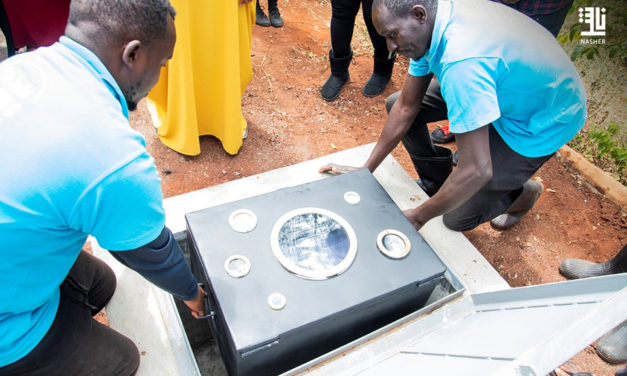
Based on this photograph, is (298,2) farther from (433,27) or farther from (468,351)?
(468,351)

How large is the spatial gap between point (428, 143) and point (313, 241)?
1091 mm

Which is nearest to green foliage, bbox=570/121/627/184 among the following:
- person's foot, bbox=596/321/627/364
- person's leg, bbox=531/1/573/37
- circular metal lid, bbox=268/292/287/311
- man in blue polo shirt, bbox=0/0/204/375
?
person's leg, bbox=531/1/573/37

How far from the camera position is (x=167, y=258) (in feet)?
3.35

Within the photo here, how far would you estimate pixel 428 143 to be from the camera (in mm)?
2121

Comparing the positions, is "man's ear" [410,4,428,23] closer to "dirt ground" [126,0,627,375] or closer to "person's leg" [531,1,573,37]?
"person's leg" [531,1,573,37]

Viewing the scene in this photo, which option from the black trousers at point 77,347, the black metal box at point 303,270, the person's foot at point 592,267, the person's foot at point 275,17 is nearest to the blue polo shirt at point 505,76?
the black metal box at point 303,270

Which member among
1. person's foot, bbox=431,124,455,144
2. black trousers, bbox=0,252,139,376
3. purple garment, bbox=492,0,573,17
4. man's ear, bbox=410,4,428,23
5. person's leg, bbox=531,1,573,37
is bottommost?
person's foot, bbox=431,124,455,144

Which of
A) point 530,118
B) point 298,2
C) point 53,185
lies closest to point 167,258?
point 53,185

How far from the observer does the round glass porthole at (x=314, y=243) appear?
48.5 inches

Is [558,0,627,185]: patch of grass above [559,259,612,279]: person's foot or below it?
above

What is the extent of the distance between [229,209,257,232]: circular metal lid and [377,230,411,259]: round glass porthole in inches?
17.0

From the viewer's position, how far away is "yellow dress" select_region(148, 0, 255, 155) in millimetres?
2031

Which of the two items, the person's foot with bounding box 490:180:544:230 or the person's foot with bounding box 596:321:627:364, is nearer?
the person's foot with bounding box 596:321:627:364

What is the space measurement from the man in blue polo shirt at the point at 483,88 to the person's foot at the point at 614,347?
92cm
